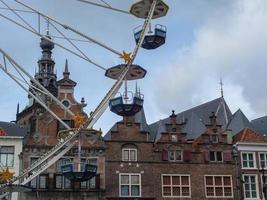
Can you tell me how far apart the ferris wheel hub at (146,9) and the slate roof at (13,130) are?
703 inches

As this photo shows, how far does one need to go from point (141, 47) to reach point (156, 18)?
1.60 metres

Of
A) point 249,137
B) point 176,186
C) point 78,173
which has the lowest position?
point 78,173

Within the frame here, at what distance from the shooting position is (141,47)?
27141mm

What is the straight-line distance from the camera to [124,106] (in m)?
25.8

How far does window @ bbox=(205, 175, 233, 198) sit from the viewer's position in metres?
→ 43.0

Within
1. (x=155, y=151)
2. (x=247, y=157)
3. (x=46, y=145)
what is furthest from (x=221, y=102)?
(x=46, y=145)

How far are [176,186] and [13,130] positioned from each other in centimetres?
1287

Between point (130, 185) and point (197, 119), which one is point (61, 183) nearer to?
point (130, 185)

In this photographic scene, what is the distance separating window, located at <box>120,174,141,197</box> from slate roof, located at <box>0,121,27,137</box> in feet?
26.2

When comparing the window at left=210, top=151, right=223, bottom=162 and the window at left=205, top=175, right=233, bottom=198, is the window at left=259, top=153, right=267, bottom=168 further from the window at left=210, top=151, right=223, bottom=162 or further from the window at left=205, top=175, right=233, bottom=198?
the window at left=210, top=151, right=223, bottom=162

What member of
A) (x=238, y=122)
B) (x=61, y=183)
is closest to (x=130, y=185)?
(x=61, y=183)

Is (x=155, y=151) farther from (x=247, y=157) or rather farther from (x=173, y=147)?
(x=247, y=157)

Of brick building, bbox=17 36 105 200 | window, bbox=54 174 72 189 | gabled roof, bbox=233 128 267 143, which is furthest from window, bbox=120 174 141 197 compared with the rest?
gabled roof, bbox=233 128 267 143

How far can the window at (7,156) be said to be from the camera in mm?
40438
